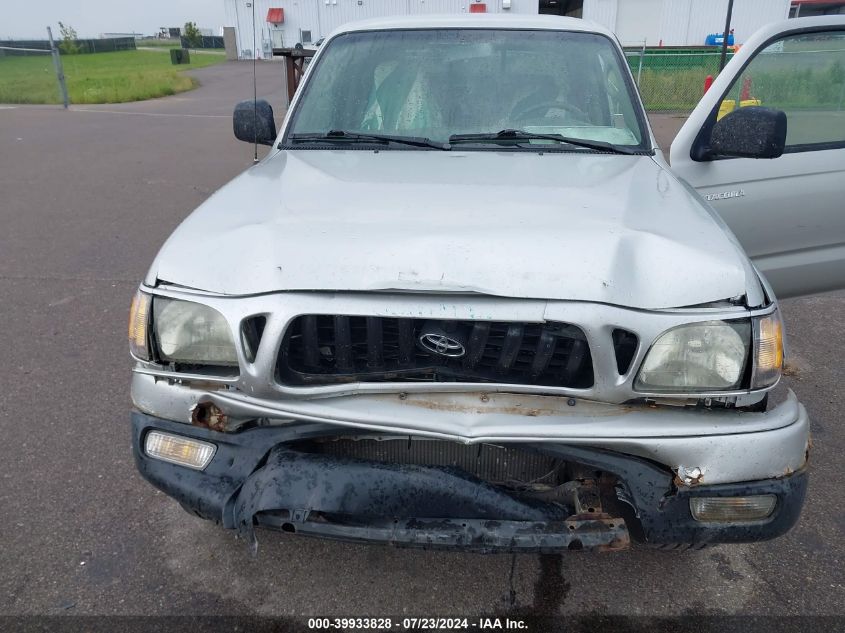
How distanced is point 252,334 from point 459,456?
0.73 meters

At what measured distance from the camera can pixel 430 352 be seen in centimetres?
200

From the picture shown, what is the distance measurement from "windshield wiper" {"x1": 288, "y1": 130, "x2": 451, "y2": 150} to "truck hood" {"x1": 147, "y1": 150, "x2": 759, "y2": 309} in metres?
0.37

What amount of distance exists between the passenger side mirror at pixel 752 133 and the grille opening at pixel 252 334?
229cm

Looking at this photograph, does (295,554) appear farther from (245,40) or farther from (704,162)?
(245,40)

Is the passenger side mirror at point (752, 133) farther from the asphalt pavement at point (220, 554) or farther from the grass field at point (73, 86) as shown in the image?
the grass field at point (73, 86)

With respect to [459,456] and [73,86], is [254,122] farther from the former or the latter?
[73,86]

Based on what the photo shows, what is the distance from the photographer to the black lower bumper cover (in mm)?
1932

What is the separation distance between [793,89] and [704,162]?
0.93 meters

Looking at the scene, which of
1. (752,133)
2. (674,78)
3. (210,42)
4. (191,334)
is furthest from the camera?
(210,42)

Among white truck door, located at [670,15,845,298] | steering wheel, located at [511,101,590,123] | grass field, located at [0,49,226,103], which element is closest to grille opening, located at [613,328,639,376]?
steering wheel, located at [511,101,590,123]

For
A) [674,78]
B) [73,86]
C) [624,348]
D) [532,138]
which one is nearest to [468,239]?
[624,348]

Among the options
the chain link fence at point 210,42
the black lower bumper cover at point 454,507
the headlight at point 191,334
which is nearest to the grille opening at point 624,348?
the black lower bumper cover at point 454,507

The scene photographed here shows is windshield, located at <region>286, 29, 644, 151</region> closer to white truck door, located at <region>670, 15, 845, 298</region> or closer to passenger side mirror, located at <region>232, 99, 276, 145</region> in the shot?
passenger side mirror, located at <region>232, 99, 276, 145</region>

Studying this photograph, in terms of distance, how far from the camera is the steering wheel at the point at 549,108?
3.20m
